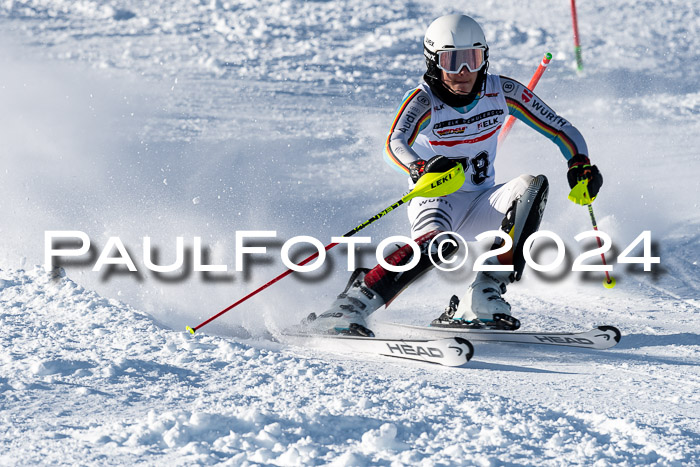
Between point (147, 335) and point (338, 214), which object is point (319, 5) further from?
point (147, 335)

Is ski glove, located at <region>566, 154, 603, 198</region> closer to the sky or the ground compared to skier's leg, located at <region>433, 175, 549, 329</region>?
closer to the sky

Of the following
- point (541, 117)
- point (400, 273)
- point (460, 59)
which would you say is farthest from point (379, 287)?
point (541, 117)

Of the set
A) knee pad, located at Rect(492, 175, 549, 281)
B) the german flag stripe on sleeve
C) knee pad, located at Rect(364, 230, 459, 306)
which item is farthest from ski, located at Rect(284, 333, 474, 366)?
the german flag stripe on sleeve

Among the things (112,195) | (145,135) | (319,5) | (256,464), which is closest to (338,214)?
(112,195)

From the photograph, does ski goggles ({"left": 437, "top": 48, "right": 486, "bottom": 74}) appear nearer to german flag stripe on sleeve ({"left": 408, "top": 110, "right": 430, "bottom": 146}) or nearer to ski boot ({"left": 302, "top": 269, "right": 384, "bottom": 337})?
german flag stripe on sleeve ({"left": 408, "top": 110, "right": 430, "bottom": 146})

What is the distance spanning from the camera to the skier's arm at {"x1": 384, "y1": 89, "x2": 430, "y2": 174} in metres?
4.36

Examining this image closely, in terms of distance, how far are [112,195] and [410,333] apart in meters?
3.44

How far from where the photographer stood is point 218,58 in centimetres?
1152

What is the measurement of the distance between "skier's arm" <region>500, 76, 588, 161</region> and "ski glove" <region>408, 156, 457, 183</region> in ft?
2.46

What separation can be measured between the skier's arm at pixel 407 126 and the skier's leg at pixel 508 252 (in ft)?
1.98

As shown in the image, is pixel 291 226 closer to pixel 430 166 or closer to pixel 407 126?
pixel 407 126

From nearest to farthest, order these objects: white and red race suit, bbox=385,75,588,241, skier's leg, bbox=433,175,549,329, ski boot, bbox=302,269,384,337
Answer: ski boot, bbox=302,269,384,337
skier's leg, bbox=433,175,549,329
white and red race suit, bbox=385,75,588,241

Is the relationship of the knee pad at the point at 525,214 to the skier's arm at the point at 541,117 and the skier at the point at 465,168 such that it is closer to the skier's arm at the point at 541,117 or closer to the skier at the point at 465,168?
the skier at the point at 465,168

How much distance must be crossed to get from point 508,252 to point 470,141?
0.67 meters
